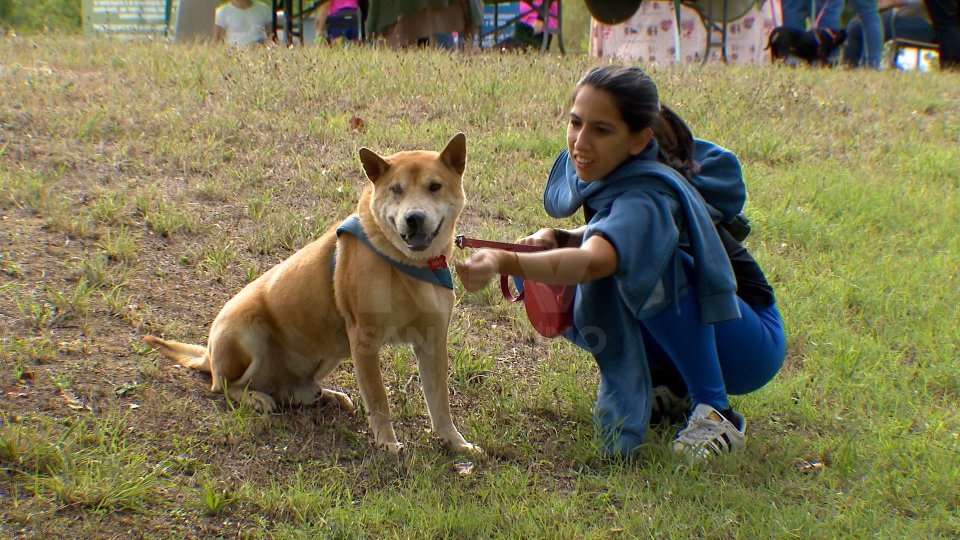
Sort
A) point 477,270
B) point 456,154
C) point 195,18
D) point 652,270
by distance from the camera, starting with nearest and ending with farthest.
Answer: point 477,270
point 652,270
point 456,154
point 195,18

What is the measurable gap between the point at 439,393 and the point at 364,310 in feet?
1.59

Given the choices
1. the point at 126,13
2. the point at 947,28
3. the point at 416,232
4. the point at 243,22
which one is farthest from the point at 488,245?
the point at 126,13

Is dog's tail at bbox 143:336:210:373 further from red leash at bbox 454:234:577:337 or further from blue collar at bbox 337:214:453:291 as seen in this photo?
red leash at bbox 454:234:577:337

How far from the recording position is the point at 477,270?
2744mm

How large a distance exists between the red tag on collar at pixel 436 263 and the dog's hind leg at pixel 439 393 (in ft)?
0.94

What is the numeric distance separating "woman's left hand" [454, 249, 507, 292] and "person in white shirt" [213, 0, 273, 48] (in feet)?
30.0

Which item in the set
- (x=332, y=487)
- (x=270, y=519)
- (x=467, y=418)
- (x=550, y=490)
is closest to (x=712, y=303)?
(x=550, y=490)

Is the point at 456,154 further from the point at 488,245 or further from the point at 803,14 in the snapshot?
the point at 803,14

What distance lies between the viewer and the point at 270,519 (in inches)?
120

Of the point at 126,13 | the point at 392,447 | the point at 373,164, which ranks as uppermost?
the point at 126,13

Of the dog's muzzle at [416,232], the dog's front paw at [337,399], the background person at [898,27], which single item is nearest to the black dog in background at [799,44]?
the background person at [898,27]

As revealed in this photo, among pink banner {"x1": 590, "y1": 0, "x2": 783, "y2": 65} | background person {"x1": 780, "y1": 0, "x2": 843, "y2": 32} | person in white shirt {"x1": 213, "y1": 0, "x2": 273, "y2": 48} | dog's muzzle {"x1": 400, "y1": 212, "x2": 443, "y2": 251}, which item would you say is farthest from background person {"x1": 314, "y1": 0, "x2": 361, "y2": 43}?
dog's muzzle {"x1": 400, "y1": 212, "x2": 443, "y2": 251}

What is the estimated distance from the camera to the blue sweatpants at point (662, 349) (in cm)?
343

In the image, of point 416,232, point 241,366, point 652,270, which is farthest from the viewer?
point 241,366
